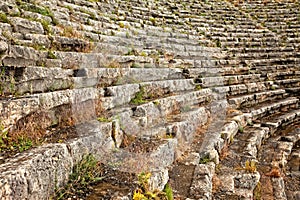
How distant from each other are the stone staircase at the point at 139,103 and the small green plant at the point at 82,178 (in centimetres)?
7

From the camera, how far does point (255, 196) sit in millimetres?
3854

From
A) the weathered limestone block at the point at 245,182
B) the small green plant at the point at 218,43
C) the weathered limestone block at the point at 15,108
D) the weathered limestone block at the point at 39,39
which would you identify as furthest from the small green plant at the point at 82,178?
the small green plant at the point at 218,43

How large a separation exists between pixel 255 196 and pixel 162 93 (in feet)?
9.01

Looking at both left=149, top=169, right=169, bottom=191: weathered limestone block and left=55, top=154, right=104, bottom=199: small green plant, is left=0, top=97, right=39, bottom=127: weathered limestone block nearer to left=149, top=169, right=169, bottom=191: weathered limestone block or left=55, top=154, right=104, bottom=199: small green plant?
left=55, top=154, right=104, bottom=199: small green plant

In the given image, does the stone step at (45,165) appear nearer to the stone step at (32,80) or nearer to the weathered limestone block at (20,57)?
the stone step at (32,80)

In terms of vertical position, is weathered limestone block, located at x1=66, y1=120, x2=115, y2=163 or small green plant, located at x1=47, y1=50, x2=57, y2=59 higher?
small green plant, located at x1=47, y1=50, x2=57, y2=59

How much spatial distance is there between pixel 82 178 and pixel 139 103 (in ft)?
7.97

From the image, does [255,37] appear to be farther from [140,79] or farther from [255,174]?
[255,174]

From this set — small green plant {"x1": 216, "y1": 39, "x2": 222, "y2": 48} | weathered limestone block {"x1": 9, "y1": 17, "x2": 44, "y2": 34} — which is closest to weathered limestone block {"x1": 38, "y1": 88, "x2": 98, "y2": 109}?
weathered limestone block {"x1": 9, "y1": 17, "x2": 44, "y2": 34}

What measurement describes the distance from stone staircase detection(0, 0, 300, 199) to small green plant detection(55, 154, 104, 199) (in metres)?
0.07

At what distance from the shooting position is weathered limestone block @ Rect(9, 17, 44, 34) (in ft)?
15.1

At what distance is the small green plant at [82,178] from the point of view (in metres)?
2.45

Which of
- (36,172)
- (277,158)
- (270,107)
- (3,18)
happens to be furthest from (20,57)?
(270,107)

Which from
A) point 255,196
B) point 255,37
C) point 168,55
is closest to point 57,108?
point 255,196
